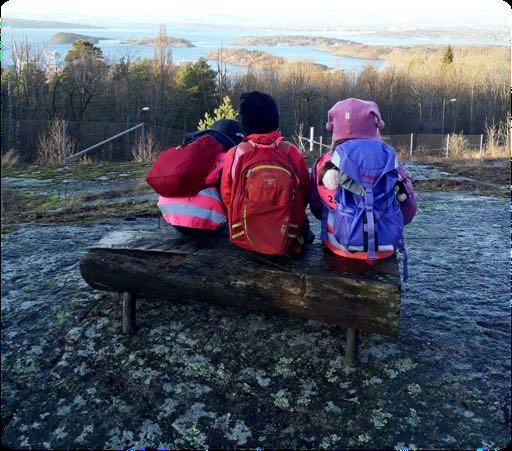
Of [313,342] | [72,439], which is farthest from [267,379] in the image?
[72,439]

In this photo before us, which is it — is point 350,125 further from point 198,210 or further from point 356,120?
point 198,210

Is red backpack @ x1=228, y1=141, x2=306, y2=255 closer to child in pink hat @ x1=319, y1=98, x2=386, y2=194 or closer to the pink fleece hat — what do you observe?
child in pink hat @ x1=319, y1=98, x2=386, y2=194

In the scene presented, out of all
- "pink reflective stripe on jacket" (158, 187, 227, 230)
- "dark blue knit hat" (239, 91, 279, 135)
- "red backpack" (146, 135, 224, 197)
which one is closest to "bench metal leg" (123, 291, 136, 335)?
"pink reflective stripe on jacket" (158, 187, 227, 230)

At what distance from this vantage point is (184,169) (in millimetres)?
2746

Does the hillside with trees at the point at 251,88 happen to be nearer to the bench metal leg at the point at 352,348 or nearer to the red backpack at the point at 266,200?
the red backpack at the point at 266,200

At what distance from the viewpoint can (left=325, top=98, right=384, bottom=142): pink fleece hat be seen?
2590 millimetres

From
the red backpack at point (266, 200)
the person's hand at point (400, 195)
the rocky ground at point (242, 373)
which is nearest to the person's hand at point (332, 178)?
the red backpack at point (266, 200)

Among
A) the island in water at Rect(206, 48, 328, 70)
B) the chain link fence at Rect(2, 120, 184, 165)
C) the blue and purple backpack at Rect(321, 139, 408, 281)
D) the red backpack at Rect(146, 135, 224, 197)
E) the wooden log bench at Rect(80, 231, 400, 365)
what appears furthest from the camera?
the island in water at Rect(206, 48, 328, 70)

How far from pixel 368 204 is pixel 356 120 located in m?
0.42

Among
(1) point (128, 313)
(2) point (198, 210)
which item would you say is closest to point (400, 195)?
(2) point (198, 210)

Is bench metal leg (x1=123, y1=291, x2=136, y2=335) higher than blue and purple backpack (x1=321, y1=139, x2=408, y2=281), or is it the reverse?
blue and purple backpack (x1=321, y1=139, x2=408, y2=281)

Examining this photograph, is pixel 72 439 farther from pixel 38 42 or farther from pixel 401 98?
pixel 401 98

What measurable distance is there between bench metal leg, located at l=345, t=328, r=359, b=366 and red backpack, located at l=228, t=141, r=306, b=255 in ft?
1.59

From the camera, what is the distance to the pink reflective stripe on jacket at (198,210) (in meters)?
2.88
